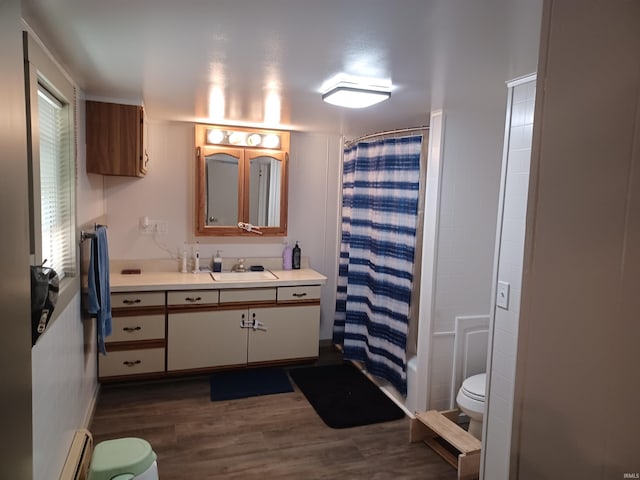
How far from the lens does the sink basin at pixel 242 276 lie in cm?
371

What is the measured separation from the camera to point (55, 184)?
2188 mm

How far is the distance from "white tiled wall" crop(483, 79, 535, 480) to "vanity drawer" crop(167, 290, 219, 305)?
7.23 feet

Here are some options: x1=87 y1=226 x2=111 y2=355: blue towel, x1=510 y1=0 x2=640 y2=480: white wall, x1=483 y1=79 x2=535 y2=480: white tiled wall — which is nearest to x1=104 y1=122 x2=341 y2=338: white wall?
x1=87 y1=226 x2=111 y2=355: blue towel

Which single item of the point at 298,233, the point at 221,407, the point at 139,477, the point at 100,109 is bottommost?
the point at 221,407

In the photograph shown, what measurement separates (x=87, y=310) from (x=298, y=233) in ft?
7.00

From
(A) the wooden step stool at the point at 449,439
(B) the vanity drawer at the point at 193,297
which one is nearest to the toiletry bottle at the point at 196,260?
(B) the vanity drawer at the point at 193,297

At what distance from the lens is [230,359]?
3666 mm

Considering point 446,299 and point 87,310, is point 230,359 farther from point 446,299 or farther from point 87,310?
point 446,299

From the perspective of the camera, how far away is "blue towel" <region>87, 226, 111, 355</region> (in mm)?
2580

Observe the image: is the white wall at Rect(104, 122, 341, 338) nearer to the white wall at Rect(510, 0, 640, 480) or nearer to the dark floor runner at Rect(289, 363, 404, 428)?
the dark floor runner at Rect(289, 363, 404, 428)

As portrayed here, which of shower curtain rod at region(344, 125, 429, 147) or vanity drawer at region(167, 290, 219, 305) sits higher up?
shower curtain rod at region(344, 125, 429, 147)

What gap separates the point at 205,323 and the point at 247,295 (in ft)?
1.33

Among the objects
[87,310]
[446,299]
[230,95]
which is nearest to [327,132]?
[230,95]

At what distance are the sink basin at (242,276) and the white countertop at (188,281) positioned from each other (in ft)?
0.15
